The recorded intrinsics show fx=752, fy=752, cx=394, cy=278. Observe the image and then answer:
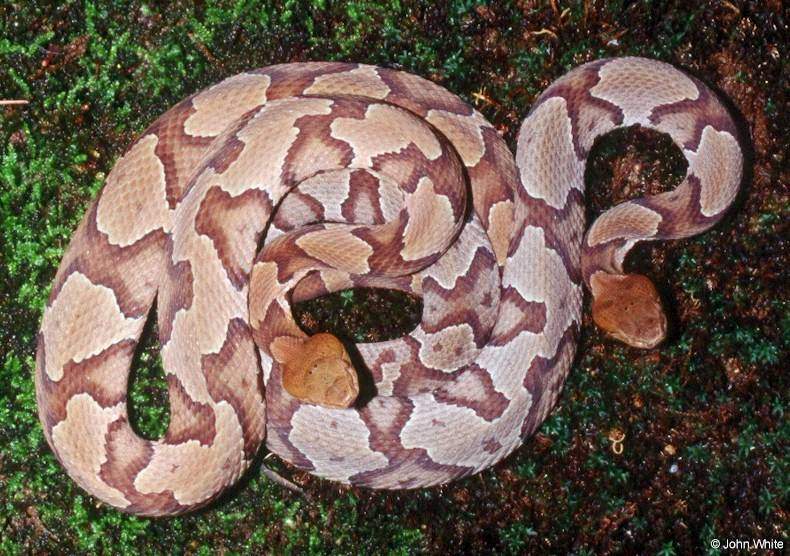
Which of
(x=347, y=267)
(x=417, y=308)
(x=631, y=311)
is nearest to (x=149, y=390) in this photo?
(x=347, y=267)

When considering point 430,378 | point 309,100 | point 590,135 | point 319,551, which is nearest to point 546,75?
point 590,135

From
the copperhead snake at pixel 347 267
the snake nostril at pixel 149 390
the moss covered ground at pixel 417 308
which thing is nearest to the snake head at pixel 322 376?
the copperhead snake at pixel 347 267

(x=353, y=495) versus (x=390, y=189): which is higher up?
(x=390, y=189)

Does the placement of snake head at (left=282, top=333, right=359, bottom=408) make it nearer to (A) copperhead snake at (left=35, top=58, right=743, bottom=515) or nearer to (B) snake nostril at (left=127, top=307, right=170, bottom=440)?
(A) copperhead snake at (left=35, top=58, right=743, bottom=515)

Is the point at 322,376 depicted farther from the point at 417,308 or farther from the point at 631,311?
the point at 631,311

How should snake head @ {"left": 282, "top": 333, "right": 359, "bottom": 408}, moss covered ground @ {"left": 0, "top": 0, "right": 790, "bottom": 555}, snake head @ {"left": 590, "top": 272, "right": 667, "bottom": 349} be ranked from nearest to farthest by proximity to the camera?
snake head @ {"left": 282, "top": 333, "right": 359, "bottom": 408} → snake head @ {"left": 590, "top": 272, "right": 667, "bottom": 349} → moss covered ground @ {"left": 0, "top": 0, "right": 790, "bottom": 555}

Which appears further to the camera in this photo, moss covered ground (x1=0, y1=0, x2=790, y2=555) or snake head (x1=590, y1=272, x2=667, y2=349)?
moss covered ground (x1=0, y1=0, x2=790, y2=555)

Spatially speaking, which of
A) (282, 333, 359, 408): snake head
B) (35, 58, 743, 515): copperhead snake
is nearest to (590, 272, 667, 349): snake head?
(35, 58, 743, 515): copperhead snake

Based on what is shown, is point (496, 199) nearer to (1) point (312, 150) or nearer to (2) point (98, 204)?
(1) point (312, 150)
